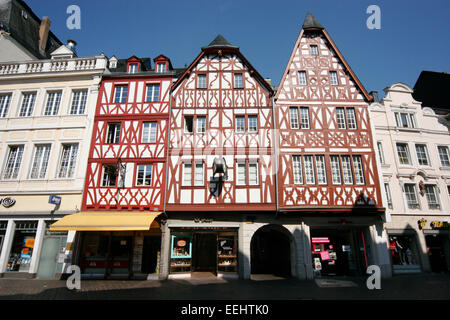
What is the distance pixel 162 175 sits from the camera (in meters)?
12.8

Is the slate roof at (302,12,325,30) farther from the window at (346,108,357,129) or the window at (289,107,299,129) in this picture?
the window at (346,108,357,129)

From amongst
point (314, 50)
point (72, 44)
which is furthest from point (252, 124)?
point (72, 44)

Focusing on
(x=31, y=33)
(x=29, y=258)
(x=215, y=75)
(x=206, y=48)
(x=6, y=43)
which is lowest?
(x=29, y=258)

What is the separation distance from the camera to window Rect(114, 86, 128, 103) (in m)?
14.2

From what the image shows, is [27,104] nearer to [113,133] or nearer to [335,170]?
[113,133]

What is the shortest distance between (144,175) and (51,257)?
589 centimetres

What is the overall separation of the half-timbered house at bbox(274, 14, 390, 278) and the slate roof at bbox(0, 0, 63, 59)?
18.3 m

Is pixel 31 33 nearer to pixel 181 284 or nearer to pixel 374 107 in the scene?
pixel 181 284

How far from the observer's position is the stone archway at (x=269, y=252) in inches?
556

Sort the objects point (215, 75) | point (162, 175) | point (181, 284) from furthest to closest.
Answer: point (215, 75) < point (162, 175) < point (181, 284)

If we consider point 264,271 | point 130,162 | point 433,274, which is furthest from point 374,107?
point 130,162

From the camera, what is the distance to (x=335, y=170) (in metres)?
12.8

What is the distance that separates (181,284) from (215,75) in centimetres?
1094

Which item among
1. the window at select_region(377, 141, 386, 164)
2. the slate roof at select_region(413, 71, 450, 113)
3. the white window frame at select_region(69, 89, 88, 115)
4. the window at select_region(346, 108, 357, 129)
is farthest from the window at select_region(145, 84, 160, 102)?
the slate roof at select_region(413, 71, 450, 113)
